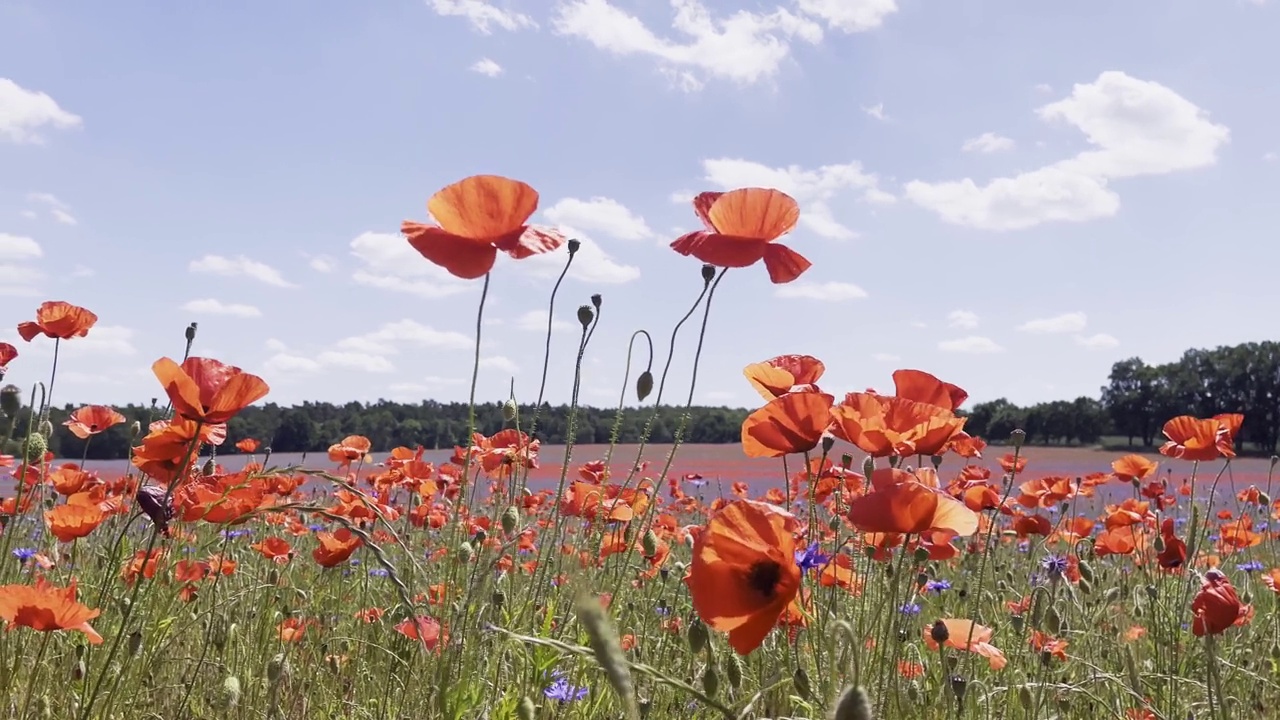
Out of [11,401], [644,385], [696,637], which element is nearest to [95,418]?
[11,401]

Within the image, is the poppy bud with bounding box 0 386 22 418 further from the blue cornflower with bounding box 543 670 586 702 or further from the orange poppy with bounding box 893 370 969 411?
the orange poppy with bounding box 893 370 969 411

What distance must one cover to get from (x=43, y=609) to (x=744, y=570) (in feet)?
4.49

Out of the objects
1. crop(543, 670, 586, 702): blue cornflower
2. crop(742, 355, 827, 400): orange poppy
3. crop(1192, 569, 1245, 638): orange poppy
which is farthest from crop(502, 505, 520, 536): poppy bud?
crop(1192, 569, 1245, 638): orange poppy

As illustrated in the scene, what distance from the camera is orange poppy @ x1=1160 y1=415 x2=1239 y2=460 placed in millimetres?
2891

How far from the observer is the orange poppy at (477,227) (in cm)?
171

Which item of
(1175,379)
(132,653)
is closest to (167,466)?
(132,653)

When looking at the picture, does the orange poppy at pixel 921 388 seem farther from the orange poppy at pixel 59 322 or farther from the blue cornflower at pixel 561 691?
the orange poppy at pixel 59 322

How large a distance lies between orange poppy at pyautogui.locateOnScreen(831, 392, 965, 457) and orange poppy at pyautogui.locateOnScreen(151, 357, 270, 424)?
98 centimetres

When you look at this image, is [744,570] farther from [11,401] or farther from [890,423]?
[11,401]

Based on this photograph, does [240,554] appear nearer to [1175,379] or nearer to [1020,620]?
[1020,620]

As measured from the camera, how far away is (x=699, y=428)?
78.9ft

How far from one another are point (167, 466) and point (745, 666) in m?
1.65

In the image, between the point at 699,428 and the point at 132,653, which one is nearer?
the point at 132,653

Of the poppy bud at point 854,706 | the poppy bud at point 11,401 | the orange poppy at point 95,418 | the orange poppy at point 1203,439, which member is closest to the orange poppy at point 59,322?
the orange poppy at point 95,418
